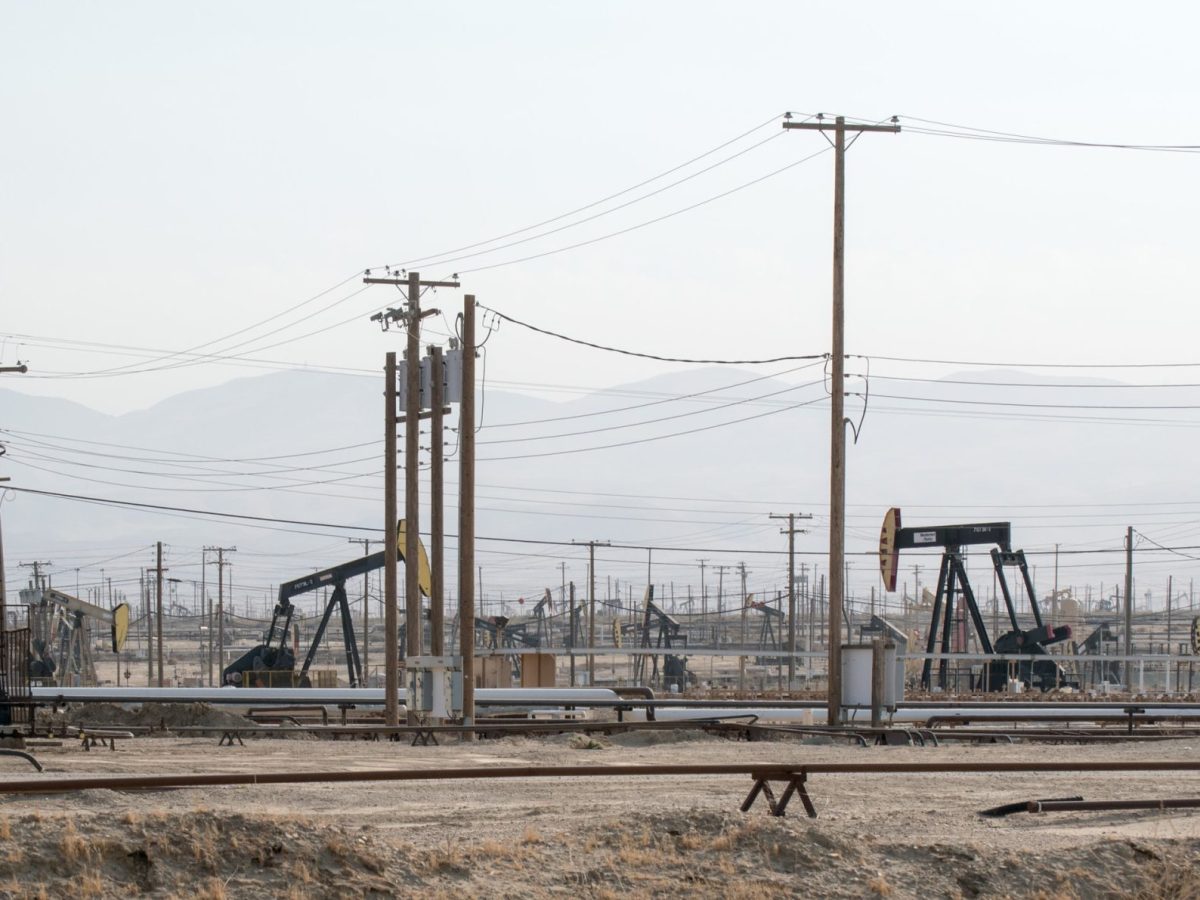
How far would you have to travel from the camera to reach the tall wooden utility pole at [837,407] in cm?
2850

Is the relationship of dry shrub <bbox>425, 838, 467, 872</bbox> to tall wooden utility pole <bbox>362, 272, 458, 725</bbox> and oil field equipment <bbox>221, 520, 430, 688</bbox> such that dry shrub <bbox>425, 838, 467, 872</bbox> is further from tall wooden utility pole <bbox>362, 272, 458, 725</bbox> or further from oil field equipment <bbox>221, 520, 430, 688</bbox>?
oil field equipment <bbox>221, 520, 430, 688</bbox>

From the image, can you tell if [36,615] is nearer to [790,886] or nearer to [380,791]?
[380,791]

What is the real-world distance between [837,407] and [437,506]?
718 centimetres

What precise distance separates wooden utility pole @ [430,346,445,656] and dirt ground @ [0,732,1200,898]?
11150 mm

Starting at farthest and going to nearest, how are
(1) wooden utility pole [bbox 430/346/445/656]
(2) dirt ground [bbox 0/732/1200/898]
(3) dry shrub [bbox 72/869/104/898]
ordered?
(1) wooden utility pole [bbox 430/346/445/656], (2) dirt ground [bbox 0/732/1200/898], (3) dry shrub [bbox 72/869/104/898]

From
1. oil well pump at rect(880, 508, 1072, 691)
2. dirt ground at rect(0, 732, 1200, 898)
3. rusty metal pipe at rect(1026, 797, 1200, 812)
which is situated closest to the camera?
dirt ground at rect(0, 732, 1200, 898)

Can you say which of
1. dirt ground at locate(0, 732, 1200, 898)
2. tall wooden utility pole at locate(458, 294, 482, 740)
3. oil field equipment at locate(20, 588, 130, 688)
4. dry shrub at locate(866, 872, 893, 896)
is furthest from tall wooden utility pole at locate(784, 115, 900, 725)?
oil field equipment at locate(20, 588, 130, 688)

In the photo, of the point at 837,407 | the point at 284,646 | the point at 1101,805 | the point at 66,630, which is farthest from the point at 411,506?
the point at 66,630

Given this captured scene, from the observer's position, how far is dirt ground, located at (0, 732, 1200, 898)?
12.1 metres

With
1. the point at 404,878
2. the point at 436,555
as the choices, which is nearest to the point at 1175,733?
the point at 436,555

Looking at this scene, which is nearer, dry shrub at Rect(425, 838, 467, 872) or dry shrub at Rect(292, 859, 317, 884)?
dry shrub at Rect(292, 859, 317, 884)

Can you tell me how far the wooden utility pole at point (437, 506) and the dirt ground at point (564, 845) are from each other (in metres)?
11.2

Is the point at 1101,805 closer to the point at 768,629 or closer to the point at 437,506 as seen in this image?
the point at 437,506

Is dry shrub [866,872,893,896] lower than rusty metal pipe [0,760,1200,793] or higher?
lower
